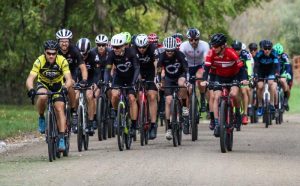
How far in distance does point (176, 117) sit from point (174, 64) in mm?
1251

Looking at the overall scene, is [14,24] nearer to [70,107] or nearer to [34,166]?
[70,107]

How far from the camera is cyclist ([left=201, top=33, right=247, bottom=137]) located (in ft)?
61.8

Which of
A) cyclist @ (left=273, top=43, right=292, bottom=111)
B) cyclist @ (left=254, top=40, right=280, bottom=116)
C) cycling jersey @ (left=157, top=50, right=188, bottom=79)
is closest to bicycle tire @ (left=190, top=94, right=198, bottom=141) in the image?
cycling jersey @ (left=157, top=50, right=188, bottom=79)

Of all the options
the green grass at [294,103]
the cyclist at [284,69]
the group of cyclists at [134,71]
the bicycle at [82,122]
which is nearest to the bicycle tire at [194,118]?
the group of cyclists at [134,71]

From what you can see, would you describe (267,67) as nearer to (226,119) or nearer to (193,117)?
(193,117)

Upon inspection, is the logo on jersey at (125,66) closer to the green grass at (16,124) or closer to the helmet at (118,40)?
the helmet at (118,40)

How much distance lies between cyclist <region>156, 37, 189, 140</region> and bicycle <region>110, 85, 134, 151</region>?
1016 mm

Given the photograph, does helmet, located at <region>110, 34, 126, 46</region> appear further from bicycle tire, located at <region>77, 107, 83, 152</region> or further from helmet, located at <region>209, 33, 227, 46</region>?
helmet, located at <region>209, 33, 227, 46</region>

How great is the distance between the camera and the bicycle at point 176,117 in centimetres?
1988

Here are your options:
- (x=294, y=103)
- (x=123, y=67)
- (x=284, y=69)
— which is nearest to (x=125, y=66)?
(x=123, y=67)

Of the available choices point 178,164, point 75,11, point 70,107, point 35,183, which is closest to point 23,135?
point 70,107

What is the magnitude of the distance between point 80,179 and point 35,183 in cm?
66

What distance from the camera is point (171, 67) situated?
20953 millimetres

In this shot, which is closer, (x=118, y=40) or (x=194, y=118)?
(x=118, y=40)
